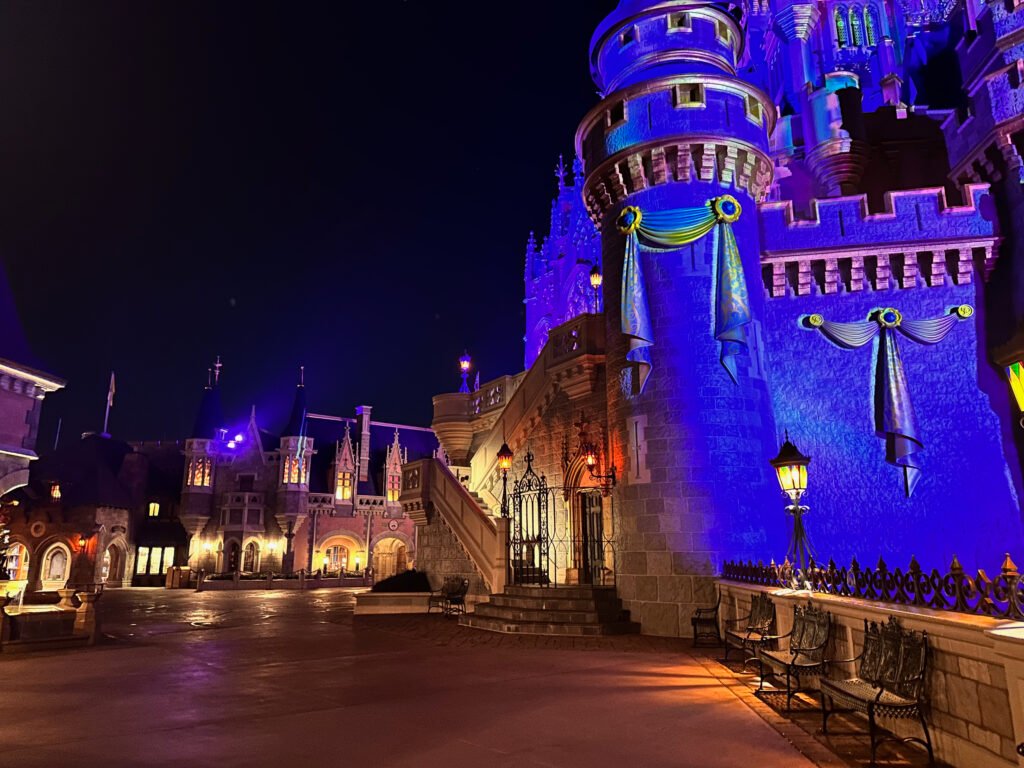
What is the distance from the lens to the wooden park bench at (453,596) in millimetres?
18188

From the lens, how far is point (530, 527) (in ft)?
66.7

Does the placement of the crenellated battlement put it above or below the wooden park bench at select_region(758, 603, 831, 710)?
above

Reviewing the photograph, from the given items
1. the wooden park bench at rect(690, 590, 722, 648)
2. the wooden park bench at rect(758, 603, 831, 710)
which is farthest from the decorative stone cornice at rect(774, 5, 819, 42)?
the wooden park bench at rect(758, 603, 831, 710)

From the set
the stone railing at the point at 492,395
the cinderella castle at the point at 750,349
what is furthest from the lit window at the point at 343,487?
the cinderella castle at the point at 750,349

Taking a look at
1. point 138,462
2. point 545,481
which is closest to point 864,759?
point 545,481

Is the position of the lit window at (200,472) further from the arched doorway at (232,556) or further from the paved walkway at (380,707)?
the paved walkway at (380,707)

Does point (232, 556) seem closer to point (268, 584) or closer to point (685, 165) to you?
point (268, 584)

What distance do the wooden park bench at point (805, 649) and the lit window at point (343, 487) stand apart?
150ft

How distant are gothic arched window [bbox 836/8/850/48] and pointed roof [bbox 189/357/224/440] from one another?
45454 millimetres

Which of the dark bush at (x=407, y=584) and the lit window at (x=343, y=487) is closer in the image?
the dark bush at (x=407, y=584)

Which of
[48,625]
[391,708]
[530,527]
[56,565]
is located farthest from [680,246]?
[56,565]

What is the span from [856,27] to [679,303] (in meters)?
15.6

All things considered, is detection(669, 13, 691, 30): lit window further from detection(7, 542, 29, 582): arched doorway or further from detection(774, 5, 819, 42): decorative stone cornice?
detection(7, 542, 29, 582): arched doorway

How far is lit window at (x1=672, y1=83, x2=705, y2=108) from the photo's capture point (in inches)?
629
